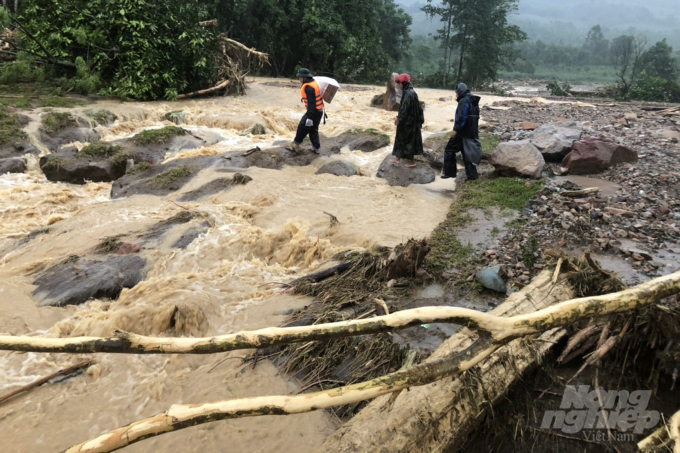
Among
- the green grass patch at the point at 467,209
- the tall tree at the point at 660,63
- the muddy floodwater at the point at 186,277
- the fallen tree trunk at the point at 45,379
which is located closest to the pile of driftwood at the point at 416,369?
the muddy floodwater at the point at 186,277

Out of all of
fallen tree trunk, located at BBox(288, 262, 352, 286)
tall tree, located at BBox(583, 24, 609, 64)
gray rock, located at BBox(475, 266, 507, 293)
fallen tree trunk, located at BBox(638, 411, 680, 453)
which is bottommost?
fallen tree trunk, located at BBox(288, 262, 352, 286)

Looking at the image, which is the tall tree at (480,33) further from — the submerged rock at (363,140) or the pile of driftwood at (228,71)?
the submerged rock at (363,140)

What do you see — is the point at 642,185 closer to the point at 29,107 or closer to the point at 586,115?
the point at 586,115

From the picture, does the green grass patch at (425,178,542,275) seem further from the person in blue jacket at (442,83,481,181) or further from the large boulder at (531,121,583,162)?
the large boulder at (531,121,583,162)

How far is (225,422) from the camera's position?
2.84 meters

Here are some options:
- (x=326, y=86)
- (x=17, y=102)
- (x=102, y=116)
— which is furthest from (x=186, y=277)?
(x=17, y=102)

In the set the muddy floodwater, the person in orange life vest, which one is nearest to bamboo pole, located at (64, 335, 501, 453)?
the muddy floodwater

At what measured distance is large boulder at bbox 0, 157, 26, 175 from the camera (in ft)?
25.5

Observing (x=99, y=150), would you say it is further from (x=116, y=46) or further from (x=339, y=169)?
(x=116, y=46)

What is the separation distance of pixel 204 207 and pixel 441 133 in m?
7.54

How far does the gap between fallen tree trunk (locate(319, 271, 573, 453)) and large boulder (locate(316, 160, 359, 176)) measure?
6283 millimetres

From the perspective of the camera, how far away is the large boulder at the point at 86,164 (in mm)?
7844

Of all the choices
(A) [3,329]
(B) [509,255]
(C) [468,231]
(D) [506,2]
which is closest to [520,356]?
(B) [509,255]

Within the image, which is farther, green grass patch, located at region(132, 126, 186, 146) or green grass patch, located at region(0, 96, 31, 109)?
green grass patch, located at region(0, 96, 31, 109)
